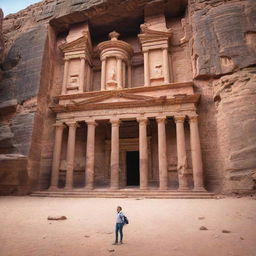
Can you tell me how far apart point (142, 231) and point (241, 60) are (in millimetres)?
10468

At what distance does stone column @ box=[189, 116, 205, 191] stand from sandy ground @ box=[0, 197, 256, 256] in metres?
4.10

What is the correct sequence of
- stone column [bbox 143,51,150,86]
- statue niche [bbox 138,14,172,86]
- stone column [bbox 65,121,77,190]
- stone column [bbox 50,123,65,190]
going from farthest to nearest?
statue niche [bbox 138,14,172,86] → stone column [bbox 143,51,150,86] → stone column [bbox 50,123,65,190] → stone column [bbox 65,121,77,190]

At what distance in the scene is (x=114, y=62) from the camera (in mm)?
15516

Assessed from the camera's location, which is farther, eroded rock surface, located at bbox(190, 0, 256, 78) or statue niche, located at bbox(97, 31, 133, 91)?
statue niche, located at bbox(97, 31, 133, 91)

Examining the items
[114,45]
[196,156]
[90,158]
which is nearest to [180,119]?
[196,156]

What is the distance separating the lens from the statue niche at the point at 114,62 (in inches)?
586

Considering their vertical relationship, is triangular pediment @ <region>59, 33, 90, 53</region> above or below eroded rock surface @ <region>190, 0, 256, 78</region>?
above

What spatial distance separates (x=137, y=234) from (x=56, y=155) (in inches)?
381

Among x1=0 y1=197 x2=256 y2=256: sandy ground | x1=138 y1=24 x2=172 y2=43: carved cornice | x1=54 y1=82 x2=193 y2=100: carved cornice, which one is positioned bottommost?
x1=0 y1=197 x2=256 y2=256: sandy ground

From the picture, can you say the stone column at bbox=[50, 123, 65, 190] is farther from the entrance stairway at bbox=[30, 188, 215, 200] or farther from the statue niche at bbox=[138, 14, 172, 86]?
the statue niche at bbox=[138, 14, 172, 86]

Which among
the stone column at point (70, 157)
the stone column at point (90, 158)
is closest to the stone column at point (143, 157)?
the stone column at point (90, 158)

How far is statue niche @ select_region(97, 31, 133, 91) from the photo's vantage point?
14.9 m

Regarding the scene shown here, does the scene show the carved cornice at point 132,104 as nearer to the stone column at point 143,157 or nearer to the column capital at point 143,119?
the column capital at point 143,119

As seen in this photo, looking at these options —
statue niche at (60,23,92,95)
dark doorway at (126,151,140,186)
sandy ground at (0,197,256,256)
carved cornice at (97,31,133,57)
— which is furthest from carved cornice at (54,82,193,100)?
sandy ground at (0,197,256,256)
